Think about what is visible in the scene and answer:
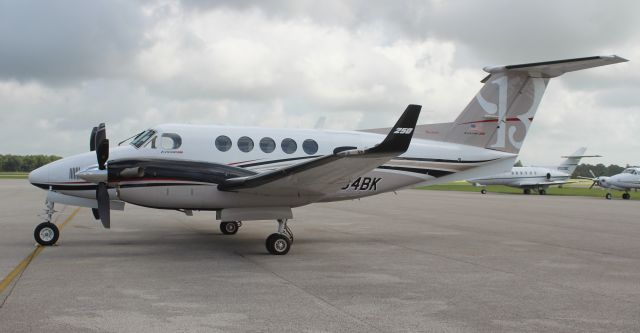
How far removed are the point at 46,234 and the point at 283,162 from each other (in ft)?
16.7

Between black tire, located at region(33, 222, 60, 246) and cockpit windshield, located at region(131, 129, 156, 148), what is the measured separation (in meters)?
2.40

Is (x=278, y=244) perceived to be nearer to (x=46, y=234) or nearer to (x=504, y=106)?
(x=46, y=234)

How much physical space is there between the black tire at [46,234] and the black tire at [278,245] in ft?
14.7

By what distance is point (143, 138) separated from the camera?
11.5m

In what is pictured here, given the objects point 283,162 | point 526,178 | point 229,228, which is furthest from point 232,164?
point 526,178

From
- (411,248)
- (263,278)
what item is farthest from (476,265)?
(263,278)

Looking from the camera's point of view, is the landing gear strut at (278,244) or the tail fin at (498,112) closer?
the landing gear strut at (278,244)

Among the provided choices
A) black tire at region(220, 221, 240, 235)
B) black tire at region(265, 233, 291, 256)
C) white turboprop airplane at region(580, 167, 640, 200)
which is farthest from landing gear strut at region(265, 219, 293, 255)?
white turboprop airplane at region(580, 167, 640, 200)

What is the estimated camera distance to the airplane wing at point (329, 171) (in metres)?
8.81

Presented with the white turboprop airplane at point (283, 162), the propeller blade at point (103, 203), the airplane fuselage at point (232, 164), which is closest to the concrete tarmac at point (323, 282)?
the propeller blade at point (103, 203)

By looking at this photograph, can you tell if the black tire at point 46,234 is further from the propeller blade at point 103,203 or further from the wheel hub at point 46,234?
the propeller blade at point 103,203

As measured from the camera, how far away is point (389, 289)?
303 inches

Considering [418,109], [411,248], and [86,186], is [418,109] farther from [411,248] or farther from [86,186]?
[86,186]

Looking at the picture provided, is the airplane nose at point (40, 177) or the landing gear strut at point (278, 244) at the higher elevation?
the airplane nose at point (40, 177)
